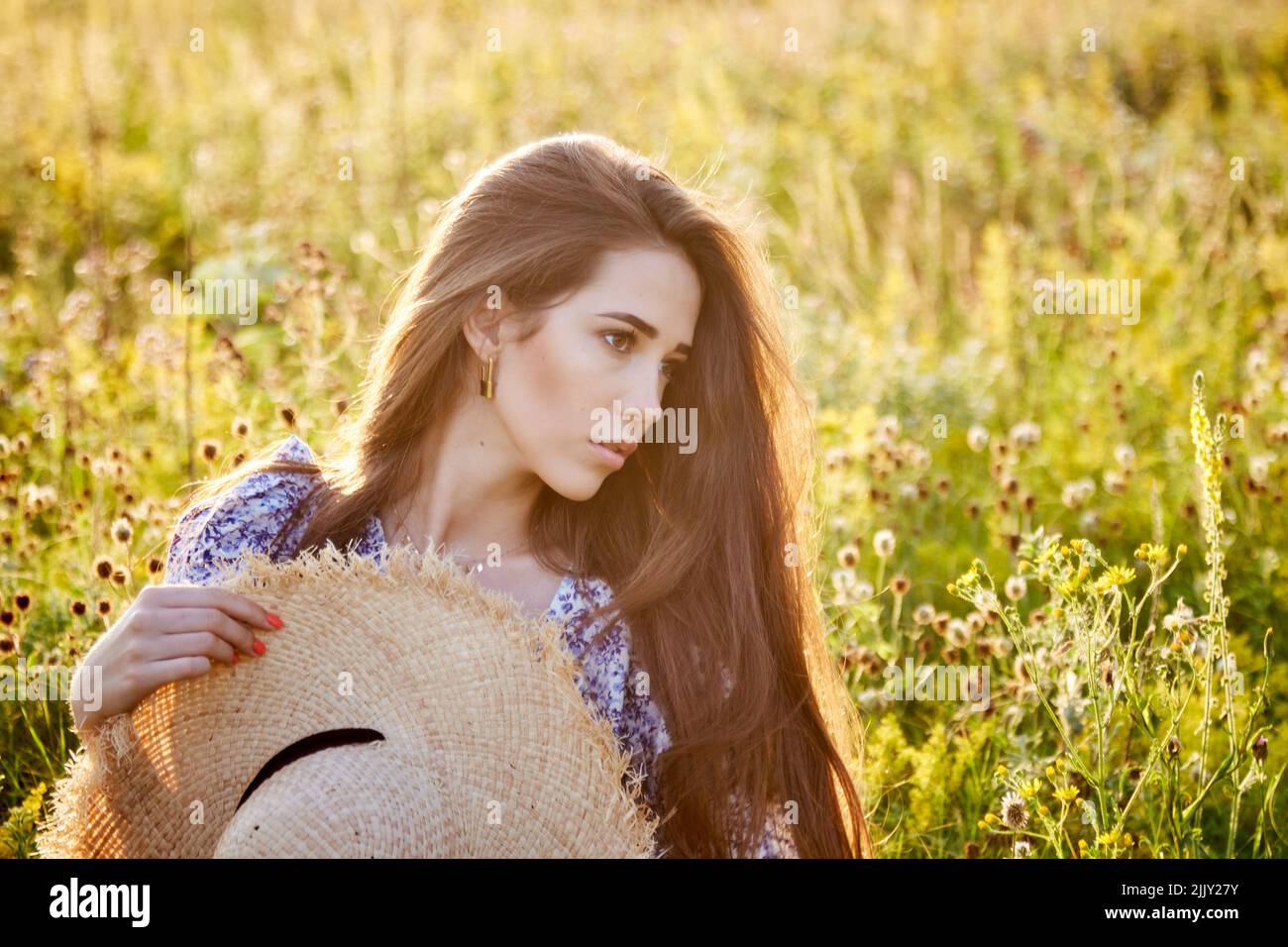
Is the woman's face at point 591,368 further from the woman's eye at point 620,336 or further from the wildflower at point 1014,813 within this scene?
the wildflower at point 1014,813

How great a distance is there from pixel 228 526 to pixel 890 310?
3.19m

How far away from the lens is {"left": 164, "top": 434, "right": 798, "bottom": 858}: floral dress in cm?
287

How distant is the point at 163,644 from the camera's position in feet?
7.51

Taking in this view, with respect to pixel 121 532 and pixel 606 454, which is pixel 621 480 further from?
pixel 121 532

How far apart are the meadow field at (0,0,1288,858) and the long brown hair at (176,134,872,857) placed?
268mm

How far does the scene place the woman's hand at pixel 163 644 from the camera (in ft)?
7.49

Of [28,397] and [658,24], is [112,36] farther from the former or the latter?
[28,397]

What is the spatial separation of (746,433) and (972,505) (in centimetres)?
114

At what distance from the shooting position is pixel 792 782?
9.48ft

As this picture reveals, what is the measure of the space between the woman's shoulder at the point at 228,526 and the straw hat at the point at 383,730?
491 millimetres
